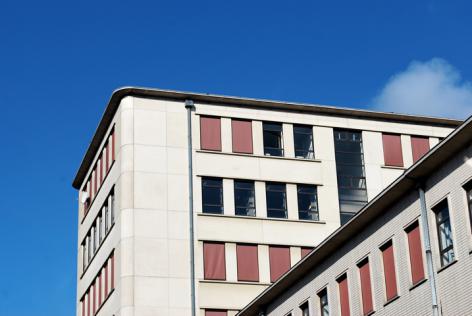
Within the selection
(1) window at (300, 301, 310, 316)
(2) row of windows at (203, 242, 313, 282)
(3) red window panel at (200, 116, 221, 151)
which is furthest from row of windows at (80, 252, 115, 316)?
(1) window at (300, 301, 310, 316)

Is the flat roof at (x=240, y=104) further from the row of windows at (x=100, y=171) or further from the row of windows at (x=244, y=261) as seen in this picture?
the row of windows at (x=244, y=261)

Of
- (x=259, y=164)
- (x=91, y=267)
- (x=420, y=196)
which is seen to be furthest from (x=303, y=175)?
(x=420, y=196)

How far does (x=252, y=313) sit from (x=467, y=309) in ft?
61.2

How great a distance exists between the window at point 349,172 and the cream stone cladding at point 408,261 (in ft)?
53.3

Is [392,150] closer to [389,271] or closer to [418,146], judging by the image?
[418,146]

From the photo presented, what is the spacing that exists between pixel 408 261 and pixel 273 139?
2458cm

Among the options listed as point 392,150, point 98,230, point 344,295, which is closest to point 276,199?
point 392,150

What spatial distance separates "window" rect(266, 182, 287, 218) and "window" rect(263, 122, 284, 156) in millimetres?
1915

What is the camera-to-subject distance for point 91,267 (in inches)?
2351

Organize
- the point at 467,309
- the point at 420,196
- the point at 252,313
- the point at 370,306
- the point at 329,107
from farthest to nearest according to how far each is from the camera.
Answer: the point at 329,107, the point at 252,313, the point at 370,306, the point at 420,196, the point at 467,309

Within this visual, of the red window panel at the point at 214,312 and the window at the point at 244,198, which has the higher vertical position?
the window at the point at 244,198

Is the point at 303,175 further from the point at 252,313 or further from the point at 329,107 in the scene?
the point at 252,313

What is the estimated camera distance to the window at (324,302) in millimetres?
37938

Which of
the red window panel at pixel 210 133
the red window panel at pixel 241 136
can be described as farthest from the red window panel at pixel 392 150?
the red window panel at pixel 210 133
